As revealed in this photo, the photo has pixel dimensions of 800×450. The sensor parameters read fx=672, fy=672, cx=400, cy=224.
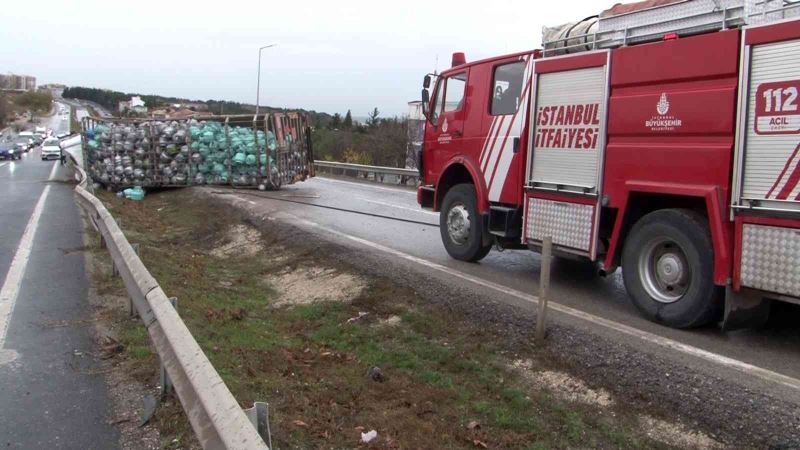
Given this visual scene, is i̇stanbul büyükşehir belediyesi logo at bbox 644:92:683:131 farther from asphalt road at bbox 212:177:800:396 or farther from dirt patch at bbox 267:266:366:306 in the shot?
dirt patch at bbox 267:266:366:306

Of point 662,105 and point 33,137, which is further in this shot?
point 33,137

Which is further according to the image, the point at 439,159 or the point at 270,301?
the point at 439,159

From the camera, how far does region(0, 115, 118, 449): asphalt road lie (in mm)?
4035

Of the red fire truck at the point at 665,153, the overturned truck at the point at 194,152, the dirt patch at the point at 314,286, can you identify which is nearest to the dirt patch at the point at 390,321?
the dirt patch at the point at 314,286

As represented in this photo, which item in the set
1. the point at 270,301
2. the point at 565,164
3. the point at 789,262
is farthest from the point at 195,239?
the point at 789,262

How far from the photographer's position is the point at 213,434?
9.59 feet

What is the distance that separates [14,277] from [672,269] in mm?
7486

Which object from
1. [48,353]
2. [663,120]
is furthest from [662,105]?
[48,353]

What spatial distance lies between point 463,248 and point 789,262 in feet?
14.9

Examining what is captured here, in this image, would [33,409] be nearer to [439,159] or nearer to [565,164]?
[565,164]

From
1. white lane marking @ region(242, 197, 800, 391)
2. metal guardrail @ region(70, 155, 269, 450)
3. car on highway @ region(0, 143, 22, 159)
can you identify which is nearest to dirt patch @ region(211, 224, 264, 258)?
white lane marking @ region(242, 197, 800, 391)

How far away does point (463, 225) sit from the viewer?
29.3 feet

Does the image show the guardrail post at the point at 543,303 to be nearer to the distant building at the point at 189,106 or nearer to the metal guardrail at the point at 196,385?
the metal guardrail at the point at 196,385

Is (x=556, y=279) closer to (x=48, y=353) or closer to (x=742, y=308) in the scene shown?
(x=742, y=308)
